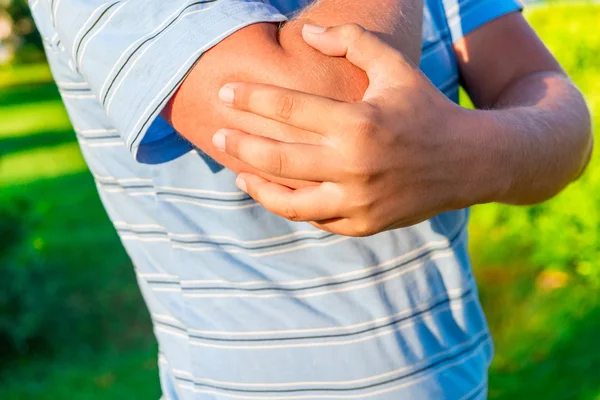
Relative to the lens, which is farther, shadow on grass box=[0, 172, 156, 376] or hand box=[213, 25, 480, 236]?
shadow on grass box=[0, 172, 156, 376]

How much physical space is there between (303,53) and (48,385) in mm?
5185

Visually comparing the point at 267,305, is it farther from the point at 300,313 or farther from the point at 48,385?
the point at 48,385

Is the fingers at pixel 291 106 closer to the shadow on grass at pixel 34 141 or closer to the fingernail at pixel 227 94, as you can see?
the fingernail at pixel 227 94

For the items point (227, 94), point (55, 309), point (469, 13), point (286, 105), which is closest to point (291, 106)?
point (286, 105)

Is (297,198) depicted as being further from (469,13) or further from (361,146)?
(469,13)

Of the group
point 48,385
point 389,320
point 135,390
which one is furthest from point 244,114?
point 48,385

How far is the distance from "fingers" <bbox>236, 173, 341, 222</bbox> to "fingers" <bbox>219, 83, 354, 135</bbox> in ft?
0.32

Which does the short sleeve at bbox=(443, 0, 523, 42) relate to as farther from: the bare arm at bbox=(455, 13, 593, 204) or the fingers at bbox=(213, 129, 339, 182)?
the fingers at bbox=(213, 129, 339, 182)

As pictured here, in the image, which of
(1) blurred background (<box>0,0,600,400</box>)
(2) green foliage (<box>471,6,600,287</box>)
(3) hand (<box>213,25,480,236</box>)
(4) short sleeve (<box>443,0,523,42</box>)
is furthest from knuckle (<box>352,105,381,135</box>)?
(2) green foliage (<box>471,6,600,287</box>)

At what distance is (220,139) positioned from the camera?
1253 millimetres

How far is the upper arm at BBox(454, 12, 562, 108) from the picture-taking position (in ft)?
5.96

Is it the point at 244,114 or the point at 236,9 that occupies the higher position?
the point at 236,9

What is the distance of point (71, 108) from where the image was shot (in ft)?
5.68

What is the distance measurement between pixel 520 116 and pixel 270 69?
52 cm
